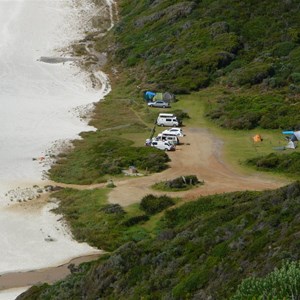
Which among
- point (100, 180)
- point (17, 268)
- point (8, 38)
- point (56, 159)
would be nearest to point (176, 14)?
point (8, 38)

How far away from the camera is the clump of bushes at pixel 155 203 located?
39344 mm

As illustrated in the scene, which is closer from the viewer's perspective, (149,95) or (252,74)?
(149,95)

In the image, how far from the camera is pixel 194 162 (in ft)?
159

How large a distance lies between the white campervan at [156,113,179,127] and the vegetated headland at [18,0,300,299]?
1475 millimetres

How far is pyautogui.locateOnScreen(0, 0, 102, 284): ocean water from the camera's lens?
37.4 m

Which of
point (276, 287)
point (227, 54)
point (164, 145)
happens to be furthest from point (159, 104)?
point (276, 287)

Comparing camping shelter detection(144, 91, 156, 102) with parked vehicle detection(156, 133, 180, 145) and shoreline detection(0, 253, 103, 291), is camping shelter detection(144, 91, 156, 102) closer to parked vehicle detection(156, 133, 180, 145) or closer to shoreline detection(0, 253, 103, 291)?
parked vehicle detection(156, 133, 180, 145)

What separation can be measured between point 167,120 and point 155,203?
20637 millimetres

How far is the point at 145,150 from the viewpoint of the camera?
5053 centimetres

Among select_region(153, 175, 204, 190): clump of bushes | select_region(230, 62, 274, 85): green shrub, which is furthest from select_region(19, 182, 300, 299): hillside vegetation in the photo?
select_region(230, 62, 274, 85): green shrub

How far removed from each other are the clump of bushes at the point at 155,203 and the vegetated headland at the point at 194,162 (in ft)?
0.34

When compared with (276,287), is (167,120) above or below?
above

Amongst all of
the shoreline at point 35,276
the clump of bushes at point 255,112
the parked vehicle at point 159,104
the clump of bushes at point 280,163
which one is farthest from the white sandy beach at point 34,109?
the clump of bushes at point 280,163

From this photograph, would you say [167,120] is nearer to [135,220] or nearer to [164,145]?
[164,145]
